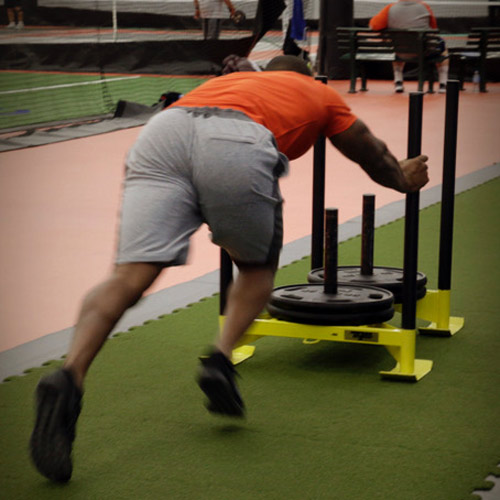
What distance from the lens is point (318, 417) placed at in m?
3.07

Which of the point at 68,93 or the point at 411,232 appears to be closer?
the point at 411,232

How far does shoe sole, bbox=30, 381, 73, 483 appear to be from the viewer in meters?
2.45

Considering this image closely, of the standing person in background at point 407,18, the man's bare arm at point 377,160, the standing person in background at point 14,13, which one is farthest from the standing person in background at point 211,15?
the man's bare arm at point 377,160

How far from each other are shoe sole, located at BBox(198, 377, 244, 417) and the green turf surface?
25.1 ft

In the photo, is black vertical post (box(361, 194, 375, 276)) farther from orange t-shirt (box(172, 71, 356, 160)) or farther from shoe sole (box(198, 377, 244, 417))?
shoe sole (box(198, 377, 244, 417))

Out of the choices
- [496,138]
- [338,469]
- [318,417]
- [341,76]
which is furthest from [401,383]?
[341,76]

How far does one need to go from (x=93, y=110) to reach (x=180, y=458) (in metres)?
9.36

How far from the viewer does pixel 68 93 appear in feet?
41.5

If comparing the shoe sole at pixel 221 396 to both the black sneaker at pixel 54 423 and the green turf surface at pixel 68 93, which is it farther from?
the green turf surface at pixel 68 93

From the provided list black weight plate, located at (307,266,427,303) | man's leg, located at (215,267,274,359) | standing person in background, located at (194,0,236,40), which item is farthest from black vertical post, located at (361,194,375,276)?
standing person in background, located at (194,0,236,40)

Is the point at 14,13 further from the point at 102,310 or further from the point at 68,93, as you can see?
the point at 102,310

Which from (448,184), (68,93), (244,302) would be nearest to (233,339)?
(244,302)

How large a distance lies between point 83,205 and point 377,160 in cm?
397

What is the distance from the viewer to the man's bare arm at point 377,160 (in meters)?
3.03
